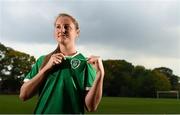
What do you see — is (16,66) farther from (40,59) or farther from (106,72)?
(40,59)

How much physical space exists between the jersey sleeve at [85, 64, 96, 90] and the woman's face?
0.22m

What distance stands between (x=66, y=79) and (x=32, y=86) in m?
0.23

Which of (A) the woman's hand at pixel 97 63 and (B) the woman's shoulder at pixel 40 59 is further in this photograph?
(B) the woman's shoulder at pixel 40 59

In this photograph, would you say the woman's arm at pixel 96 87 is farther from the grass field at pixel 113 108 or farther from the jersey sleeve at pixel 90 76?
the grass field at pixel 113 108

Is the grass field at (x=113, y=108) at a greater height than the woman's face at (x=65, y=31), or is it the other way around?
the woman's face at (x=65, y=31)

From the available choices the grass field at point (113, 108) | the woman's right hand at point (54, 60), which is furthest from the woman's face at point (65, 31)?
the grass field at point (113, 108)

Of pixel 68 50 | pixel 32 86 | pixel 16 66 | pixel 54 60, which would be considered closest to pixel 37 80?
pixel 32 86

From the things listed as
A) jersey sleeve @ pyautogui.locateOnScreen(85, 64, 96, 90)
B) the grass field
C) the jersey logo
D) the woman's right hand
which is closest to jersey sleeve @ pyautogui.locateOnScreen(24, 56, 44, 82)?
the woman's right hand

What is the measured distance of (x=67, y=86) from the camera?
2.77 metres

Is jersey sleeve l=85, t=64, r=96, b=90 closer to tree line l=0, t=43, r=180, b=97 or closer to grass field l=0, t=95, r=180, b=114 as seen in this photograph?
tree line l=0, t=43, r=180, b=97

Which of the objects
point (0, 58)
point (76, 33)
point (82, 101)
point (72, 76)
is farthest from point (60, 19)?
point (0, 58)

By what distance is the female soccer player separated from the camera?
2740 mm

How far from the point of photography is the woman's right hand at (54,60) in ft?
9.02

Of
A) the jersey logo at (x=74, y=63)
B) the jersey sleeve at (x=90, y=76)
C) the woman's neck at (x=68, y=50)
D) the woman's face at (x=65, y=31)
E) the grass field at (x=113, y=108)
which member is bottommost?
the grass field at (x=113, y=108)
